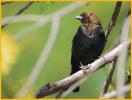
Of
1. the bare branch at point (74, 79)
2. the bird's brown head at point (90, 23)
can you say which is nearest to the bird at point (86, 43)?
the bird's brown head at point (90, 23)

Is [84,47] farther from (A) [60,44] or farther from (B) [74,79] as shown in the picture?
(B) [74,79]

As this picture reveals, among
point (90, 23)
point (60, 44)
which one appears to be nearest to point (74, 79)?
point (60, 44)

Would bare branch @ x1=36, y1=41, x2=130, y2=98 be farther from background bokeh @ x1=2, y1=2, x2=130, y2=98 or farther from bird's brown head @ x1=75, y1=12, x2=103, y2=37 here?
bird's brown head @ x1=75, y1=12, x2=103, y2=37

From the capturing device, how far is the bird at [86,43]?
2389 millimetres

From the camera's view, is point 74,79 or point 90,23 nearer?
point 74,79

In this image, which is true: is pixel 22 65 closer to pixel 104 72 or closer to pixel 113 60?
pixel 104 72

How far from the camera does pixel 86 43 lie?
8.00ft

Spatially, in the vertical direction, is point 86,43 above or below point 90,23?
below

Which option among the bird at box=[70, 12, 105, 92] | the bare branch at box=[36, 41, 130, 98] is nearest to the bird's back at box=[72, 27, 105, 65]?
the bird at box=[70, 12, 105, 92]

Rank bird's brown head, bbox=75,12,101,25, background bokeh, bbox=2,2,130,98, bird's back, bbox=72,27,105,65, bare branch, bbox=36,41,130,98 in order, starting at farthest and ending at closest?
bird's back, bbox=72,27,105,65
bird's brown head, bbox=75,12,101,25
background bokeh, bbox=2,2,130,98
bare branch, bbox=36,41,130,98

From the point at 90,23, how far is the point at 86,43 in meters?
0.13

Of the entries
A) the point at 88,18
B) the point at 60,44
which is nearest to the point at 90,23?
the point at 88,18

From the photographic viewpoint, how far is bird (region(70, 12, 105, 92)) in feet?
7.84

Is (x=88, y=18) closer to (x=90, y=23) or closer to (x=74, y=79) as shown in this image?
(x=90, y=23)
